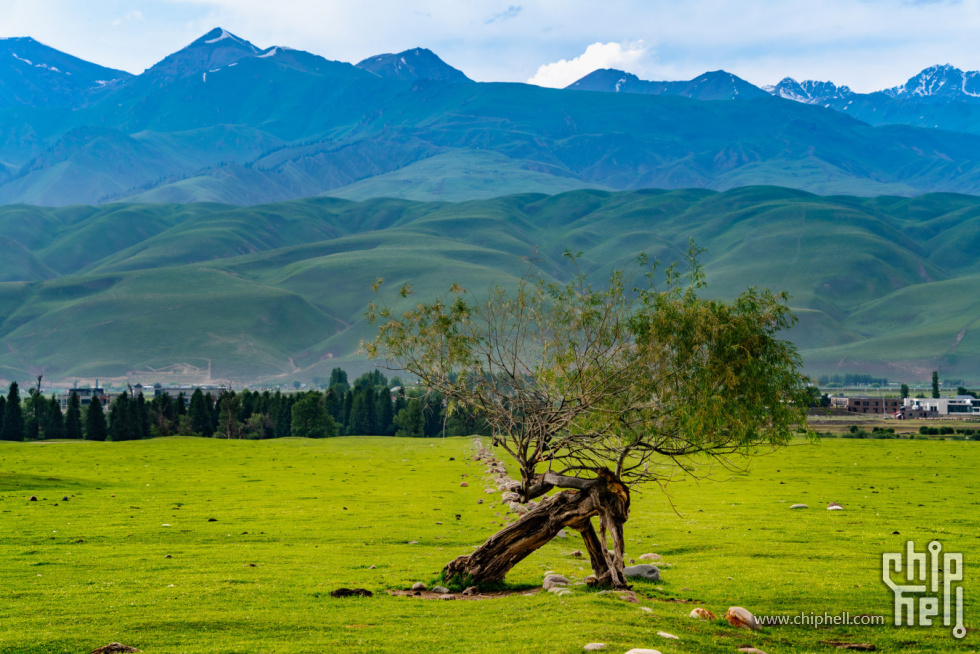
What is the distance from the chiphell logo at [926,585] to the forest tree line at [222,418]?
81047 mm

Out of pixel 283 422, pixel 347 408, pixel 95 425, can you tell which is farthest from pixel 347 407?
pixel 95 425

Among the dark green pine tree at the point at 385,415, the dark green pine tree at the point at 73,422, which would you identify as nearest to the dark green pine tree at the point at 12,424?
the dark green pine tree at the point at 73,422

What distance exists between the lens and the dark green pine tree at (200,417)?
4688 inches

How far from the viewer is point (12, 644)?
47.8 ft

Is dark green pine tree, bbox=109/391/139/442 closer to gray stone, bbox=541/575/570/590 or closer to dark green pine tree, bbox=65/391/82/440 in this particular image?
dark green pine tree, bbox=65/391/82/440

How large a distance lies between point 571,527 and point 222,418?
108 metres

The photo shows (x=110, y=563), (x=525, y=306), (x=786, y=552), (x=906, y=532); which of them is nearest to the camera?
(x=525, y=306)

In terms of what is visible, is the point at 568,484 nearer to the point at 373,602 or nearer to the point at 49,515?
the point at 373,602

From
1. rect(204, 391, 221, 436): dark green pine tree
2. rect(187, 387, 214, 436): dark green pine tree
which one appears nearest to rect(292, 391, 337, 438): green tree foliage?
rect(204, 391, 221, 436): dark green pine tree

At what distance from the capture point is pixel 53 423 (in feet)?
373

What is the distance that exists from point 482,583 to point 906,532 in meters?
16.2

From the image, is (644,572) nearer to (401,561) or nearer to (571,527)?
(571,527)

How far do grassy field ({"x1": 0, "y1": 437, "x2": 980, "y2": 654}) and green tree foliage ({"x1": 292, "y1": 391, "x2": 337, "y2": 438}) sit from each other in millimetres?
63654

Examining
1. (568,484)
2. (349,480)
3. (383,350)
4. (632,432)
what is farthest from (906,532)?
(349,480)
